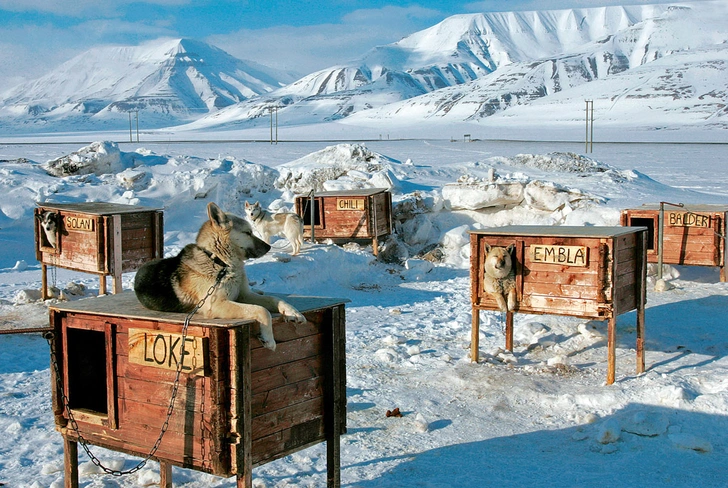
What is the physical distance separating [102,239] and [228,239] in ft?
21.5

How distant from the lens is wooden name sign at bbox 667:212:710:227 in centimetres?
1302

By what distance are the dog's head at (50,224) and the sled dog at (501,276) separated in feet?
21.8

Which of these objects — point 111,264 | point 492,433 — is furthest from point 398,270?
point 492,433

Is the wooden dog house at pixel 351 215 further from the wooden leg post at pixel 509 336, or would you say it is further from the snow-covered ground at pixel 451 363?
the wooden leg post at pixel 509 336

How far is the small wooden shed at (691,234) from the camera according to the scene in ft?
42.5

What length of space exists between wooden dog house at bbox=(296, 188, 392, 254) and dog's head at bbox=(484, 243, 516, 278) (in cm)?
743

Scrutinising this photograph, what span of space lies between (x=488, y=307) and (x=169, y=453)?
501 centimetres

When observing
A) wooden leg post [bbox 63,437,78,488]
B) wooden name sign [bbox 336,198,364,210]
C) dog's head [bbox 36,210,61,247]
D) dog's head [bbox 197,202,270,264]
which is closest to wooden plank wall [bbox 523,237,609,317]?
dog's head [bbox 197,202,270,264]

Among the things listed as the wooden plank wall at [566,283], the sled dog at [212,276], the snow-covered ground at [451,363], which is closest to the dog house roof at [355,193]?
the snow-covered ground at [451,363]

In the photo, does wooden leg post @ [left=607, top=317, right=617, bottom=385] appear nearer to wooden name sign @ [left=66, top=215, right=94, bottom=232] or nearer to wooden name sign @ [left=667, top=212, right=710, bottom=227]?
wooden name sign @ [left=667, top=212, right=710, bottom=227]

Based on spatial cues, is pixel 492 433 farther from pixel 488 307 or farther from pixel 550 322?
pixel 550 322

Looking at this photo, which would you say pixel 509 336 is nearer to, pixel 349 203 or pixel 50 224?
pixel 50 224

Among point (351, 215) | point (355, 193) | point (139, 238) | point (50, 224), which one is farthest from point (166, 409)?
point (355, 193)

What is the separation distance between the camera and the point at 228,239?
478 cm
